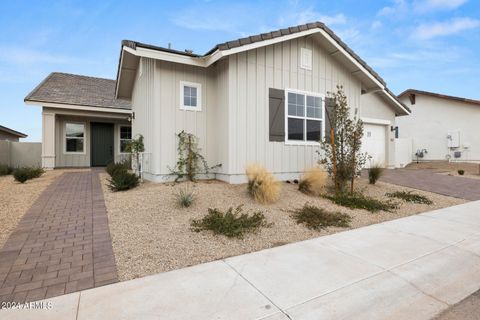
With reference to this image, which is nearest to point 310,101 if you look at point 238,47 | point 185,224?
point 238,47

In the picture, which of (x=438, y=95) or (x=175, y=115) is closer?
(x=175, y=115)

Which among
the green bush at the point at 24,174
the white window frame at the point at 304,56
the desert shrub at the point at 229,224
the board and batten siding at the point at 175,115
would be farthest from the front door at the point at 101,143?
the desert shrub at the point at 229,224

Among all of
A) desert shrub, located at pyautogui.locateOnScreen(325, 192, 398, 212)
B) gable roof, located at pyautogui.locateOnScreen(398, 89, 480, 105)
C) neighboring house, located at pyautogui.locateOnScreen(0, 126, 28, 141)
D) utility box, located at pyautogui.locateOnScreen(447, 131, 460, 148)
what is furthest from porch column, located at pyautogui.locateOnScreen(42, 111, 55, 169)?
utility box, located at pyautogui.locateOnScreen(447, 131, 460, 148)

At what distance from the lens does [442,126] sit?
17.2m

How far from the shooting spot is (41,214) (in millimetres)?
4879

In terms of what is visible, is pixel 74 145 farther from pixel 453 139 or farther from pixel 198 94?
pixel 453 139

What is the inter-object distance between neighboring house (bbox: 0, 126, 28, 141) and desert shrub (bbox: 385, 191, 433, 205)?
2487cm

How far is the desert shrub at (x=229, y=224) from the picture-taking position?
13.8 ft

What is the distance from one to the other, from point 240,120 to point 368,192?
4204mm

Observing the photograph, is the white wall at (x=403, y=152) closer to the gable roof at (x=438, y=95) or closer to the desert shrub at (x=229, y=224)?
the gable roof at (x=438, y=95)

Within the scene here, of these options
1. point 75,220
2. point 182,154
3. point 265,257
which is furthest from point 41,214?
point 265,257

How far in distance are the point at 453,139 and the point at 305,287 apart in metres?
18.8

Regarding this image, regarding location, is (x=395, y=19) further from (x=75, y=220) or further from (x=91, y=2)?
(x=75, y=220)

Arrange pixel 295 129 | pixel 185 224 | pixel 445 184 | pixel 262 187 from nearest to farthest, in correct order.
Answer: pixel 185 224
pixel 262 187
pixel 295 129
pixel 445 184
